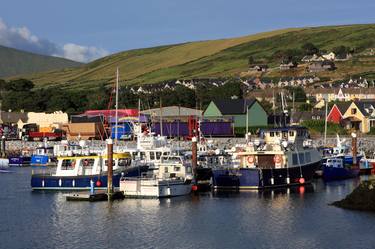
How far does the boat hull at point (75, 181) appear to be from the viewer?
2457 inches

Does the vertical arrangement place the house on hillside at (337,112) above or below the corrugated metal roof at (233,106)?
below

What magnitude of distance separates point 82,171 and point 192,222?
17.5 metres

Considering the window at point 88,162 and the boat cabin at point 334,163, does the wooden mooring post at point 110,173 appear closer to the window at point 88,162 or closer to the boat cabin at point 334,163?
the window at point 88,162

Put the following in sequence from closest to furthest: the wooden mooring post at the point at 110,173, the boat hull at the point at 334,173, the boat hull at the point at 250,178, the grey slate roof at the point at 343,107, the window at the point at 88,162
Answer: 1. the wooden mooring post at the point at 110,173
2. the boat hull at the point at 250,178
3. the window at the point at 88,162
4. the boat hull at the point at 334,173
5. the grey slate roof at the point at 343,107

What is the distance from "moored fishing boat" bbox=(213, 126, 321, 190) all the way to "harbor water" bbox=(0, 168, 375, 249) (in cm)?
137

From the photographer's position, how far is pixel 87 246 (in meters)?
43.2

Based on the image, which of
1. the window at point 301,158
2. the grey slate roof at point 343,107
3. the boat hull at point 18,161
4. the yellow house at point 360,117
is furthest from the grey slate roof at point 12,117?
the window at point 301,158

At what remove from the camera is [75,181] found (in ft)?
211

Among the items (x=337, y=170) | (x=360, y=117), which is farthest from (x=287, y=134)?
(x=360, y=117)

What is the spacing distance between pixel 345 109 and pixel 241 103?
56.6 ft

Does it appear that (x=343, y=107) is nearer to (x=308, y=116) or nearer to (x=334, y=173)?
(x=308, y=116)

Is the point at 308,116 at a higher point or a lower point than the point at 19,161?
higher

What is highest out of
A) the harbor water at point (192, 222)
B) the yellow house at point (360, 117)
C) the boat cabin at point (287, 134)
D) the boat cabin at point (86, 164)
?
the yellow house at point (360, 117)

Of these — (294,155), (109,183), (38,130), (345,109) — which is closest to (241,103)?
(345,109)
